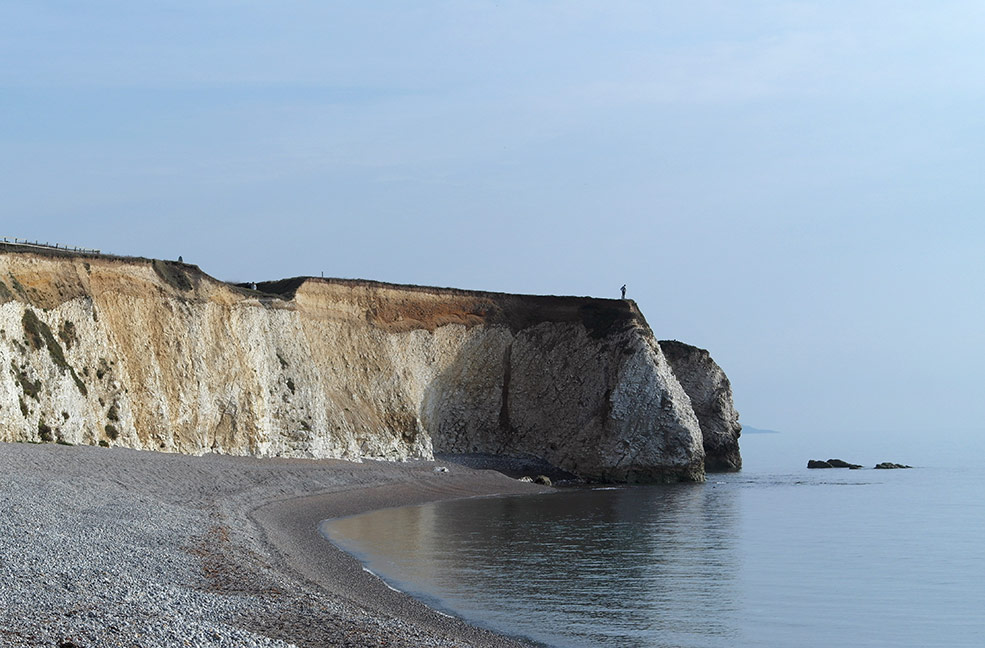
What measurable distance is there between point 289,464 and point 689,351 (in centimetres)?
3970

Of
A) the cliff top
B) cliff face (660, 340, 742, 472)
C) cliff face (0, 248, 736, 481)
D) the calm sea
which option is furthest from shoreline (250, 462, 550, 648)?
cliff face (660, 340, 742, 472)

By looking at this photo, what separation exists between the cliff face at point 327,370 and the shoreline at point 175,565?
14.8 ft

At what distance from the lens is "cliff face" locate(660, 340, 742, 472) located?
236 feet

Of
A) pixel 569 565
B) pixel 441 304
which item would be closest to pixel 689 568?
pixel 569 565

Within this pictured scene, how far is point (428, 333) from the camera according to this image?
57.1m

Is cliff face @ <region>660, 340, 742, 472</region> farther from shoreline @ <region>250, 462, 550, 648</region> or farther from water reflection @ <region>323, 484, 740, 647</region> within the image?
Answer: water reflection @ <region>323, 484, 740, 647</region>

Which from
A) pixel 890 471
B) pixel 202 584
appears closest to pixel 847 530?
pixel 202 584

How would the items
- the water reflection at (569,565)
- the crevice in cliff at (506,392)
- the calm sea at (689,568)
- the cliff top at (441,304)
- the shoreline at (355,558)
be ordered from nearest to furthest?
the shoreline at (355,558) → the water reflection at (569,565) → the calm sea at (689,568) → the cliff top at (441,304) → the crevice in cliff at (506,392)

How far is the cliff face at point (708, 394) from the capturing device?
7194 cm

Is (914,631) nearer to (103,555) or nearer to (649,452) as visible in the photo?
(103,555)

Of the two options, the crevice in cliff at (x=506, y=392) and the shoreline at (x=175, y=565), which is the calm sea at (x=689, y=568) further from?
the crevice in cliff at (x=506, y=392)

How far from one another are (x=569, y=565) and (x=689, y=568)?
9.38 ft

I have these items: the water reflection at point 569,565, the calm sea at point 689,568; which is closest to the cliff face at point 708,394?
the calm sea at point 689,568

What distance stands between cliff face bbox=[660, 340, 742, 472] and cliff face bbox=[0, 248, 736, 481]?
13.9m
